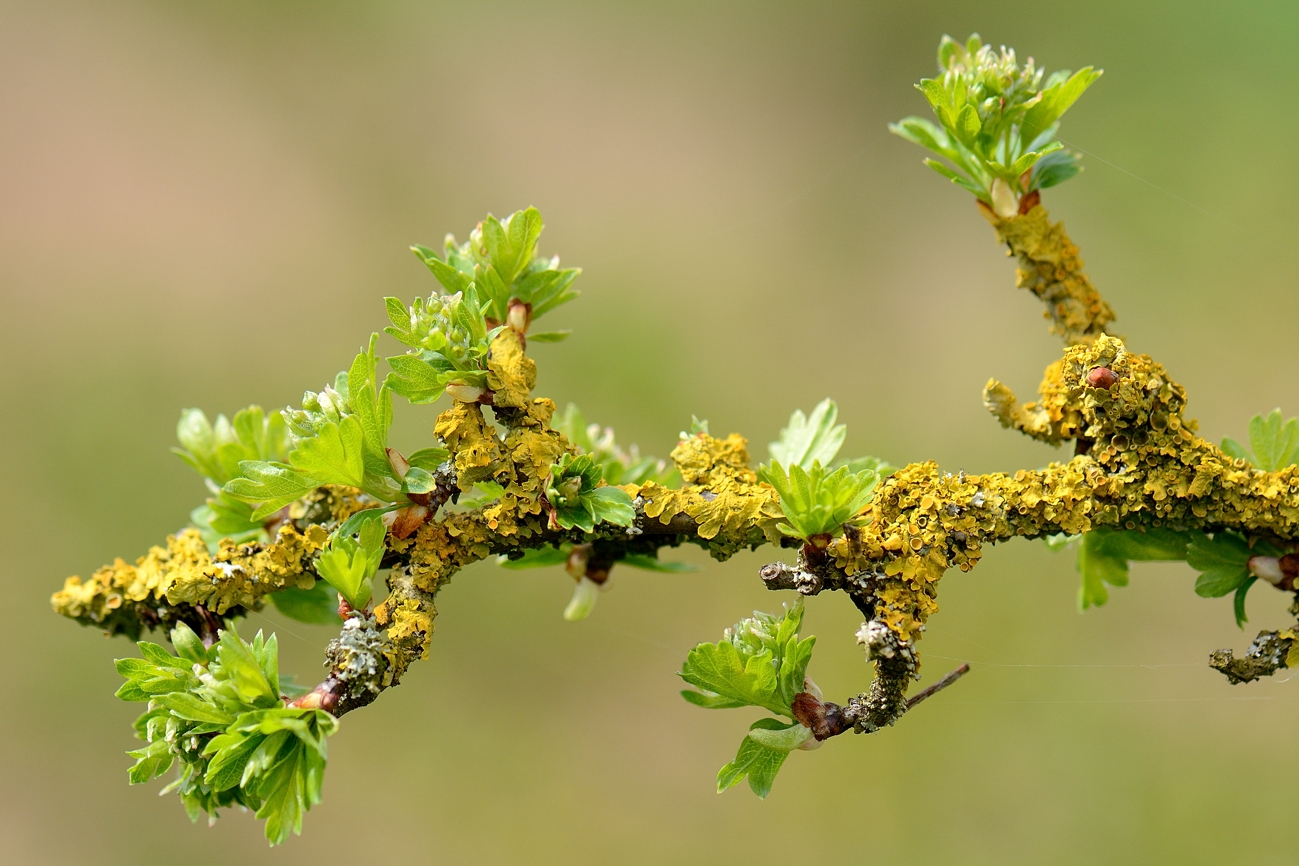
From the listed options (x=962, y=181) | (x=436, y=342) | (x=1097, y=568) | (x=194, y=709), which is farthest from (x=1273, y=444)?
(x=194, y=709)

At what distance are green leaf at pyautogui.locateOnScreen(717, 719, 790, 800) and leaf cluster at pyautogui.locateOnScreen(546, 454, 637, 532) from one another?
4.5 inches

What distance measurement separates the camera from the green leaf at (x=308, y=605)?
1.77 feet

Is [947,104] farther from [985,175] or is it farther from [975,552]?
[975,552]

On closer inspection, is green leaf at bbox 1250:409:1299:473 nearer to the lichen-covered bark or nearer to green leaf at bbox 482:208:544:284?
the lichen-covered bark

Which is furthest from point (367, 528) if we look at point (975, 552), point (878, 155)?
point (878, 155)

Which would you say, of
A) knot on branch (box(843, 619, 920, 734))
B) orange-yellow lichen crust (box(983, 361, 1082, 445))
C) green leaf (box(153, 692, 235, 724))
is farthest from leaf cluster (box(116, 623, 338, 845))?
orange-yellow lichen crust (box(983, 361, 1082, 445))

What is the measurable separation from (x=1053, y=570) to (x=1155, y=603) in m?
0.12

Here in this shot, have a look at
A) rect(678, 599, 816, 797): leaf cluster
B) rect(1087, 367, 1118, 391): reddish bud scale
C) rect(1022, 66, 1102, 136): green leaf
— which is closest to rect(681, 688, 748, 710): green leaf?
rect(678, 599, 816, 797): leaf cluster

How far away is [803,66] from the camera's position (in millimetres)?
1422

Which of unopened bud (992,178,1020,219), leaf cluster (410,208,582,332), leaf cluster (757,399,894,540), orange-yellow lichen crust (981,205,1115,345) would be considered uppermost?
unopened bud (992,178,1020,219)

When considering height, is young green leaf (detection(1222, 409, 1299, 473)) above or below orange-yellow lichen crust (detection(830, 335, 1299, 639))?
above

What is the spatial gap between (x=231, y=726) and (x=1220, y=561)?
464mm

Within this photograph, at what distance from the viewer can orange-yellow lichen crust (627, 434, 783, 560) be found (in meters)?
0.45

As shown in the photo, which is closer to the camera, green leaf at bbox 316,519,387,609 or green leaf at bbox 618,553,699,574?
green leaf at bbox 316,519,387,609
